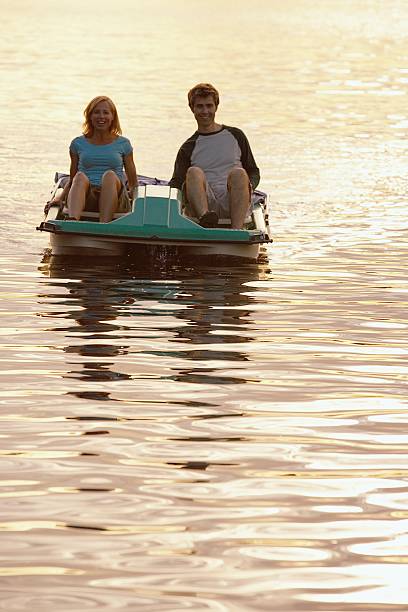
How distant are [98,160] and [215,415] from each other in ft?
18.1

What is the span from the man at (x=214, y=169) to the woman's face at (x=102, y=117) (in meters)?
0.61

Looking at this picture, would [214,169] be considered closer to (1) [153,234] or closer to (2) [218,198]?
(2) [218,198]

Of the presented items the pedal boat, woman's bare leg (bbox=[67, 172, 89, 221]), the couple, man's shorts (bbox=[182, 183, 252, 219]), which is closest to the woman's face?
the couple

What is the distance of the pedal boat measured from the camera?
477 inches

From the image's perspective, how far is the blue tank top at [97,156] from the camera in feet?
42.5

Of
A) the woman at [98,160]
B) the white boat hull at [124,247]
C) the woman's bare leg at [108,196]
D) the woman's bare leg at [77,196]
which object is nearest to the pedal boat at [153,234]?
the white boat hull at [124,247]

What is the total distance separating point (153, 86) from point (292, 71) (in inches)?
261

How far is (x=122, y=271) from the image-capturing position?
1245cm

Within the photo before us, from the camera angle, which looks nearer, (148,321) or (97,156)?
(148,321)

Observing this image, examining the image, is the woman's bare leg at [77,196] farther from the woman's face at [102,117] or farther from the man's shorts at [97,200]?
the woman's face at [102,117]

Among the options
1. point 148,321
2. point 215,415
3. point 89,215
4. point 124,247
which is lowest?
point 215,415

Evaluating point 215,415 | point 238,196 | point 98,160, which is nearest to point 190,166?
point 238,196

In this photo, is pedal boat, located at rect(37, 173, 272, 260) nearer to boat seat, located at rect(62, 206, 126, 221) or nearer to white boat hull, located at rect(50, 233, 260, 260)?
white boat hull, located at rect(50, 233, 260, 260)

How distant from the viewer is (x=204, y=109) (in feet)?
41.9
